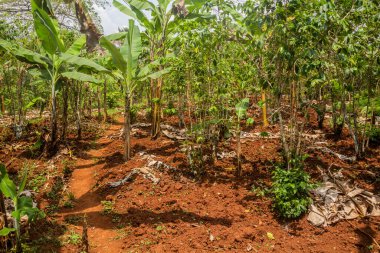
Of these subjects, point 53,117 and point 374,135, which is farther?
point 53,117

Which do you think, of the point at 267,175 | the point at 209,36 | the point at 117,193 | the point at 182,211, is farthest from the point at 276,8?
the point at 117,193

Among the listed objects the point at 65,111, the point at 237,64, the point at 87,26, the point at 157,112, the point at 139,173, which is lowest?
the point at 139,173

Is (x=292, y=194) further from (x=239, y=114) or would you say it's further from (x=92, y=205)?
(x=92, y=205)

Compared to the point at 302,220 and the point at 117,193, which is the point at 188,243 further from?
the point at 117,193

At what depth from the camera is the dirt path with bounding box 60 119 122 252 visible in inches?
182

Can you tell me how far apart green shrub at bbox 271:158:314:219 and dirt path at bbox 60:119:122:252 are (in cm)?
267

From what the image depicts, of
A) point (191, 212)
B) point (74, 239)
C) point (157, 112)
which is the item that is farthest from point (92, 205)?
point (157, 112)

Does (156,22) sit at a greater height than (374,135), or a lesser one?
greater

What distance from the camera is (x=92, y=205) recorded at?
5.77 m

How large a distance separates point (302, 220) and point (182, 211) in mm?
2021

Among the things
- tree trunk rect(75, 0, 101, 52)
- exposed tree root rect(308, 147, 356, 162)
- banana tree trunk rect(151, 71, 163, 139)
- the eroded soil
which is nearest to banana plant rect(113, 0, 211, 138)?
banana tree trunk rect(151, 71, 163, 139)

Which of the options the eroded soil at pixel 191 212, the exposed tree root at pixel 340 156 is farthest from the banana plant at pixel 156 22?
the exposed tree root at pixel 340 156

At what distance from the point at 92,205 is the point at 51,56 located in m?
4.07

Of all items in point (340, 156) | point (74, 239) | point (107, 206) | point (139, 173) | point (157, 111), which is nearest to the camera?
point (74, 239)
